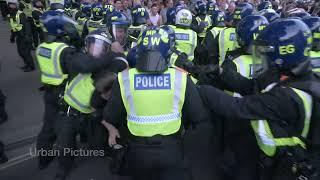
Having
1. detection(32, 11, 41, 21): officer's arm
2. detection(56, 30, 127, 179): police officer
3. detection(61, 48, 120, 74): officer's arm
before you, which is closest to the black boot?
detection(56, 30, 127, 179): police officer

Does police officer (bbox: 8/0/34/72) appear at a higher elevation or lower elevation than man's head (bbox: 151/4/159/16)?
lower

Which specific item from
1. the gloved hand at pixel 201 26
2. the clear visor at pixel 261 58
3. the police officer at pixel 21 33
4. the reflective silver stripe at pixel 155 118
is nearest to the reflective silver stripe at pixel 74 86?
the reflective silver stripe at pixel 155 118

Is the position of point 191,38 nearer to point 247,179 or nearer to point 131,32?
point 131,32

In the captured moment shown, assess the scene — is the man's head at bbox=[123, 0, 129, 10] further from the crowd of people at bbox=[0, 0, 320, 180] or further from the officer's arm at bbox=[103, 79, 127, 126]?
the officer's arm at bbox=[103, 79, 127, 126]

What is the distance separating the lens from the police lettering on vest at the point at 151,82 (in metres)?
2.65

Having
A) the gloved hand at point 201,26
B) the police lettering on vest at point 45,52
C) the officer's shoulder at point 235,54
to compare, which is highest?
the police lettering on vest at point 45,52

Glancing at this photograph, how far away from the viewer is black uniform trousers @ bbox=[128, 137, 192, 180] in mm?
2734

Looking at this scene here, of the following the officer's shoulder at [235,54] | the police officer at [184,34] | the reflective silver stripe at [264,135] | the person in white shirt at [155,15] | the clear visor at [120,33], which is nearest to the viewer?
the reflective silver stripe at [264,135]

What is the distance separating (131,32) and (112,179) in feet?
12.9

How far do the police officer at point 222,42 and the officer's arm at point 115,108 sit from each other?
126 inches

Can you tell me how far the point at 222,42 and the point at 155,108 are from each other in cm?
363

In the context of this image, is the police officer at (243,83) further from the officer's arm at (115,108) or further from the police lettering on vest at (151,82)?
the officer's arm at (115,108)

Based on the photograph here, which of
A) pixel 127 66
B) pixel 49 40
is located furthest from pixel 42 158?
pixel 127 66

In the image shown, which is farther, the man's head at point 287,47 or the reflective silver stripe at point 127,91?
the reflective silver stripe at point 127,91
